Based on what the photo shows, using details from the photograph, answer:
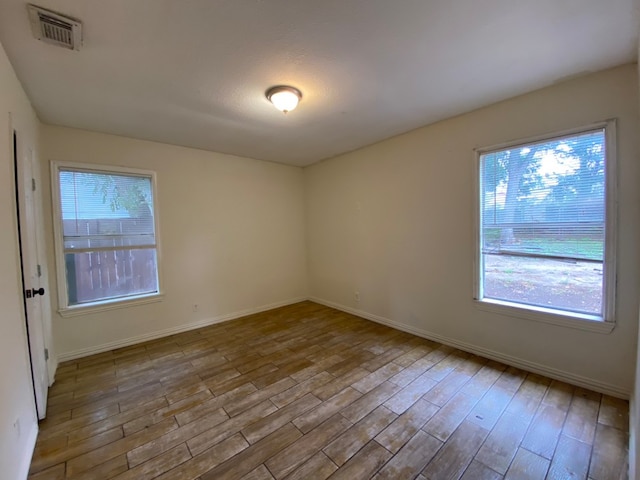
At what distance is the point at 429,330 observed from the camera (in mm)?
3324

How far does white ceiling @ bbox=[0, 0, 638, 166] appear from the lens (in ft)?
4.91

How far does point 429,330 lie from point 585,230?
71.3 inches

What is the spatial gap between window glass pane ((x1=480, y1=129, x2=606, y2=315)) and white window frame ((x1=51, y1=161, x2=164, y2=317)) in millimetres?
3902

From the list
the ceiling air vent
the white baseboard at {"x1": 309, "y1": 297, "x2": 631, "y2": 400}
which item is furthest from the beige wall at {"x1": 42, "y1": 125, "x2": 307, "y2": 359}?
the white baseboard at {"x1": 309, "y1": 297, "x2": 631, "y2": 400}

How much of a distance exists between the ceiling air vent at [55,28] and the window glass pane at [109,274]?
2.32 meters

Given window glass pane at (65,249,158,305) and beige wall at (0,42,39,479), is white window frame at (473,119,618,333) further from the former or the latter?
window glass pane at (65,249,158,305)

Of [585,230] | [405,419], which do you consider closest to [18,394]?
[405,419]

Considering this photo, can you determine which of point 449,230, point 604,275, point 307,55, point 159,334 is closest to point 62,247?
point 159,334

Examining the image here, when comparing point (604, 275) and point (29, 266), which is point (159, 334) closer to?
point (29, 266)

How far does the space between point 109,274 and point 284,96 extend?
2980 millimetres

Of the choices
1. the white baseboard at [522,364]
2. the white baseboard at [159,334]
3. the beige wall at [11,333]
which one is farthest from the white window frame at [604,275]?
the beige wall at [11,333]

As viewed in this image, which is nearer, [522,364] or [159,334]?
[522,364]

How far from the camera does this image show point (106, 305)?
3227 mm

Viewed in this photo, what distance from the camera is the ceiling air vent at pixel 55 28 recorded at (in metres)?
1.45
